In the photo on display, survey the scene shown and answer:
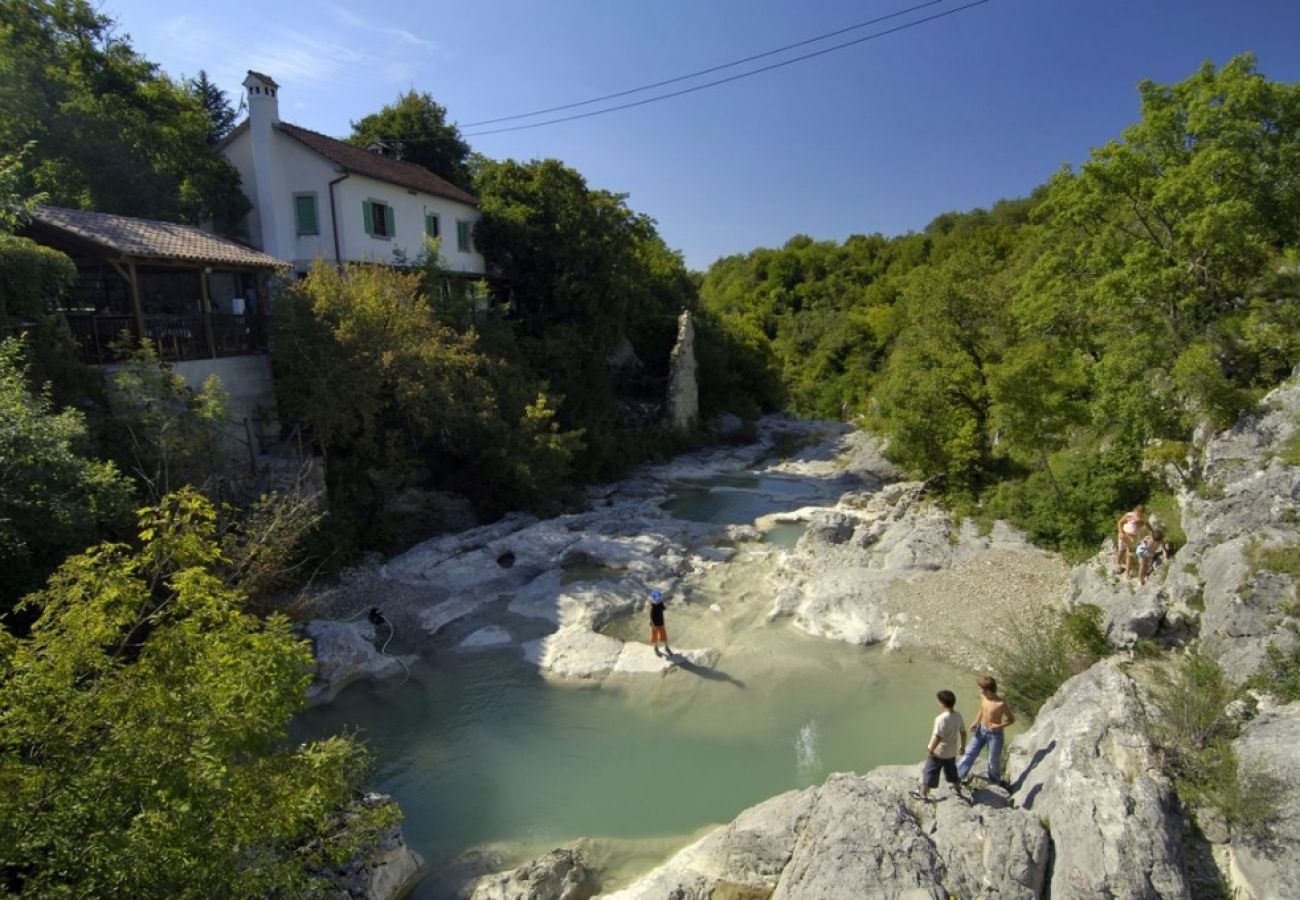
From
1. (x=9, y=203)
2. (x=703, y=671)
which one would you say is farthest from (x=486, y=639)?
(x=9, y=203)

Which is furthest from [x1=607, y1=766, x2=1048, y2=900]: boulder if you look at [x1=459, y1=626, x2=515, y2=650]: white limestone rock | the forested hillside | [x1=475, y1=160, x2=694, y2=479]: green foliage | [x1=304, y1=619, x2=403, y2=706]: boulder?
[x1=475, y1=160, x2=694, y2=479]: green foliage

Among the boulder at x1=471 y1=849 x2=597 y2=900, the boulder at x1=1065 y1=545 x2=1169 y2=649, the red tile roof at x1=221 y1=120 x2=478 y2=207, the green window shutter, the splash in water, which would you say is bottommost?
the splash in water

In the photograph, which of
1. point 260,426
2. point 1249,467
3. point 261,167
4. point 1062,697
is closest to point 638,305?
point 261,167

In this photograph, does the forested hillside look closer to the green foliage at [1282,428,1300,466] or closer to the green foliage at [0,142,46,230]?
the green foliage at [1282,428,1300,466]

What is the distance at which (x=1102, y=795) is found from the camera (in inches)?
293

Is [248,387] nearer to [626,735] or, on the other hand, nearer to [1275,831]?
[626,735]

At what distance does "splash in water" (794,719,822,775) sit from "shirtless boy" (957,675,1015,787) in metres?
2.89

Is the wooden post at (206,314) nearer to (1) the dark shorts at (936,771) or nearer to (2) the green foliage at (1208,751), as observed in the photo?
(1) the dark shorts at (936,771)

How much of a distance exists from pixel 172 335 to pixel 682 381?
2273 centimetres

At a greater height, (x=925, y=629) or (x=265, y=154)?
(x=265, y=154)

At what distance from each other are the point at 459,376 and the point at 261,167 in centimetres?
1042

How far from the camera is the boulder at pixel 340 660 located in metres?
13.6

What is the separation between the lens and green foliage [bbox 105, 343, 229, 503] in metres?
14.8

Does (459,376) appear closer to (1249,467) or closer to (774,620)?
(774,620)
